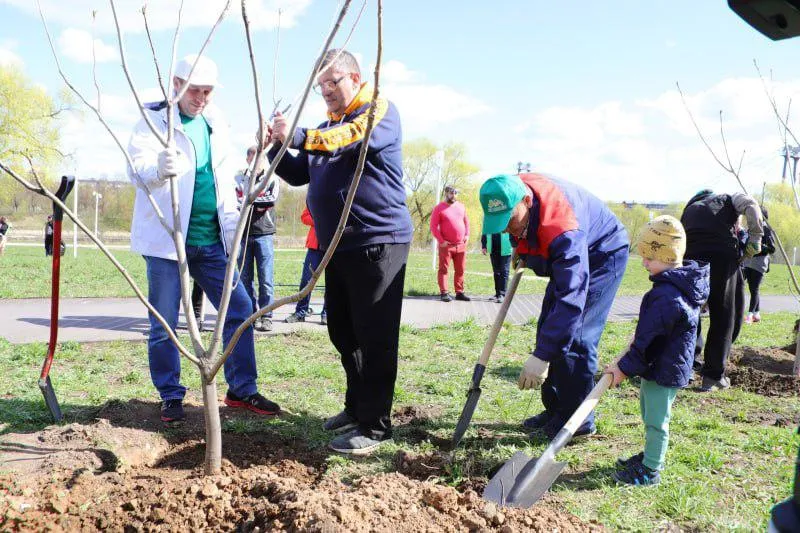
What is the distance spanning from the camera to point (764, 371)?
19.2ft

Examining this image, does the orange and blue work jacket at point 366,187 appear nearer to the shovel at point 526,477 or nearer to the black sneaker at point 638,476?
the shovel at point 526,477

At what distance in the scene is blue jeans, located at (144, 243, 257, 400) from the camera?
369 centimetres

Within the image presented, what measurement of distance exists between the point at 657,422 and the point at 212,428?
2.11 m

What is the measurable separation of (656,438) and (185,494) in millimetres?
2193

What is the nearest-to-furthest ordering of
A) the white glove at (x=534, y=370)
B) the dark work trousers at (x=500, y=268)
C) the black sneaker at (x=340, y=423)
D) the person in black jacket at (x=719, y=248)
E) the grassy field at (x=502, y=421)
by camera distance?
the grassy field at (x=502, y=421) → the white glove at (x=534, y=370) → the black sneaker at (x=340, y=423) → the person in black jacket at (x=719, y=248) → the dark work trousers at (x=500, y=268)

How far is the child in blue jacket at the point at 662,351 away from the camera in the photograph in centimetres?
304

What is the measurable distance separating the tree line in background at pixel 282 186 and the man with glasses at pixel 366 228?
1398 cm

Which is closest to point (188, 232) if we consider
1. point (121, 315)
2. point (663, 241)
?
point (663, 241)

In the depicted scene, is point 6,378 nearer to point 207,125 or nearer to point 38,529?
point 207,125

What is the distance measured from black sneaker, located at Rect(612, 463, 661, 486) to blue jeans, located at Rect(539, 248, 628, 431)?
58 centimetres

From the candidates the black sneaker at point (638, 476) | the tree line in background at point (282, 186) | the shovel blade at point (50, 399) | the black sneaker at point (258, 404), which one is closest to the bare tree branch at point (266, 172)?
the black sneaker at point (258, 404)

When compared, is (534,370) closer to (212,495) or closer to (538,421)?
(538,421)

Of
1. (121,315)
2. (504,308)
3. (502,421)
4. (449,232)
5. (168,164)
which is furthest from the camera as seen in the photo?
(449,232)

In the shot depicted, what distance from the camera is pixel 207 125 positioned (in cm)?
386
